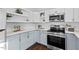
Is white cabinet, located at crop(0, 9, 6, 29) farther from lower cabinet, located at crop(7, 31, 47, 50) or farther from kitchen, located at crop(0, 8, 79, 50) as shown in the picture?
lower cabinet, located at crop(7, 31, 47, 50)

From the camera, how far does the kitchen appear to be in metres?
1.50

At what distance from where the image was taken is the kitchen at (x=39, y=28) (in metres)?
1.50

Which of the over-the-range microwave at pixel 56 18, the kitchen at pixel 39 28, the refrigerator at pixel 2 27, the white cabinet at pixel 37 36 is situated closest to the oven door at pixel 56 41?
the kitchen at pixel 39 28

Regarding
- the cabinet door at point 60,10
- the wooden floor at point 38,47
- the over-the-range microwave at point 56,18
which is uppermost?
the cabinet door at point 60,10

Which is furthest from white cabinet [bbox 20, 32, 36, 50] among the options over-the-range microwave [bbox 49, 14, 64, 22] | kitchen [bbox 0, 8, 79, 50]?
over-the-range microwave [bbox 49, 14, 64, 22]

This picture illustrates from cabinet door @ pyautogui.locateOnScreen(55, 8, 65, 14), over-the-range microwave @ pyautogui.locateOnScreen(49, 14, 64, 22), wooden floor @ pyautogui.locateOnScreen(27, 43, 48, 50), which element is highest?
cabinet door @ pyautogui.locateOnScreen(55, 8, 65, 14)

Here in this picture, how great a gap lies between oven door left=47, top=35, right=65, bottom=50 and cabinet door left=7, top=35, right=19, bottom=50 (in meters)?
0.47

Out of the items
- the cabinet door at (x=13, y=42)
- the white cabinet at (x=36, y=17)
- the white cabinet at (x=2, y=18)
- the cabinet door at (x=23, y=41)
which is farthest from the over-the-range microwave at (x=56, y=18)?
the white cabinet at (x=2, y=18)

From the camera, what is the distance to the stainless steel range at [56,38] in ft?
5.03

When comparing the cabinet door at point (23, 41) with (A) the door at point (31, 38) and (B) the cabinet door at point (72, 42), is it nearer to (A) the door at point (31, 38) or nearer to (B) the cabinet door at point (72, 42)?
(A) the door at point (31, 38)

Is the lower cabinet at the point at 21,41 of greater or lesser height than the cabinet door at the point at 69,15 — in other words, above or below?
below
